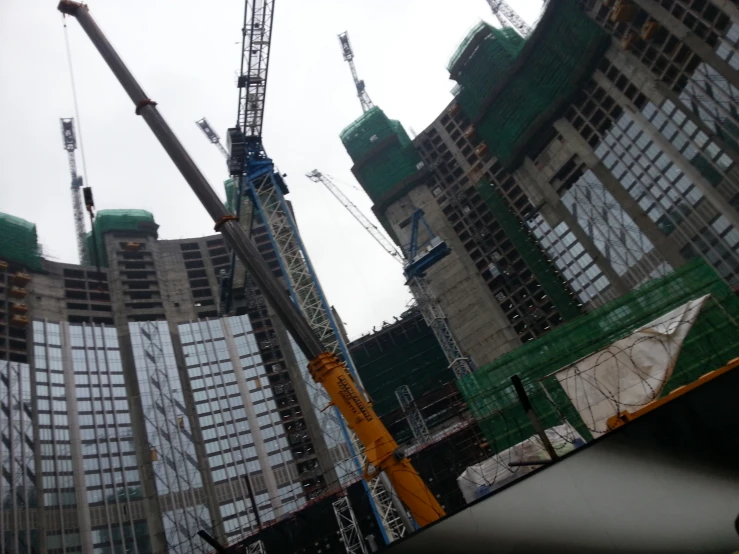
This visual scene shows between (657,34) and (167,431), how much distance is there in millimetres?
84201

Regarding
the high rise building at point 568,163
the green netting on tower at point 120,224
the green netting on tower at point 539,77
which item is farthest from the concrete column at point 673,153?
the green netting on tower at point 120,224

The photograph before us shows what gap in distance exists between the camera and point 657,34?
66375mm

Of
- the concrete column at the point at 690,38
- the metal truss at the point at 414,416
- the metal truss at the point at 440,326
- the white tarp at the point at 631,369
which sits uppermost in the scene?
the concrete column at the point at 690,38

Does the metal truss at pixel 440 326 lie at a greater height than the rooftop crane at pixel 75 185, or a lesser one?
lesser

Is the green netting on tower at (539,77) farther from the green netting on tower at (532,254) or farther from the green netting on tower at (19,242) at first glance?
the green netting on tower at (19,242)

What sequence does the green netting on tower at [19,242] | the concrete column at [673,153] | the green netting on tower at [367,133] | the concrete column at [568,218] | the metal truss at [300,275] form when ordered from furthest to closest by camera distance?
1. the green netting on tower at [367,133]
2. the green netting on tower at [19,242]
3. the concrete column at [568,218]
4. the concrete column at [673,153]
5. the metal truss at [300,275]

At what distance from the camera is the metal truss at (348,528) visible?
166 ft

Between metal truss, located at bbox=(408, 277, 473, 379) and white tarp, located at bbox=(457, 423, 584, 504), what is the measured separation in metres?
32.1

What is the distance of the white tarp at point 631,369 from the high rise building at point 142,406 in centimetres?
3949

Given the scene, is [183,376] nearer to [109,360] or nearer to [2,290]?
[109,360]

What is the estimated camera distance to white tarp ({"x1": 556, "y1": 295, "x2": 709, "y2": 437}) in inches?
1208

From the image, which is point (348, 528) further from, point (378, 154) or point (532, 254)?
point (378, 154)

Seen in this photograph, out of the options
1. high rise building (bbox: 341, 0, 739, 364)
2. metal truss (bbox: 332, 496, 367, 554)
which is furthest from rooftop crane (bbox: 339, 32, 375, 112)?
metal truss (bbox: 332, 496, 367, 554)

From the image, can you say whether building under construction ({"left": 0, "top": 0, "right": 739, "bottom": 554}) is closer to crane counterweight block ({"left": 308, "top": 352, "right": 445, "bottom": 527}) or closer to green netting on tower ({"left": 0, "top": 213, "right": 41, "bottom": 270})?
green netting on tower ({"left": 0, "top": 213, "right": 41, "bottom": 270})
